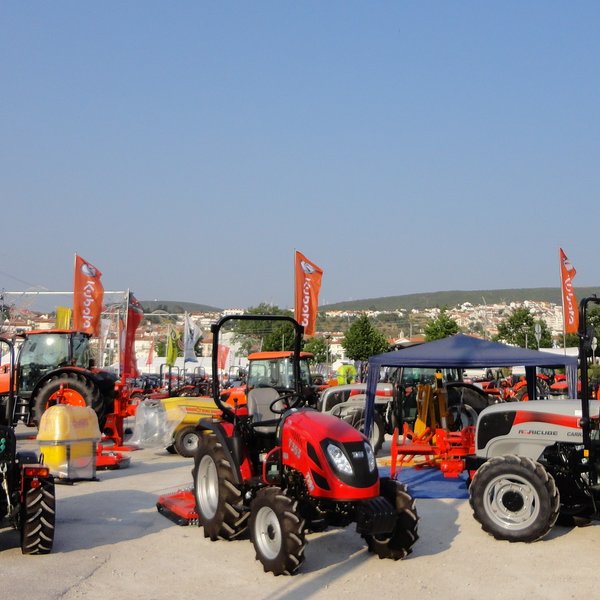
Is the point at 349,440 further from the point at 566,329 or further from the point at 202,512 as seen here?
the point at 566,329

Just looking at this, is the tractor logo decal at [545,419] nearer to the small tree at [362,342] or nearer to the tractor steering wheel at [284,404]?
the tractor steering wheel at [284,404]

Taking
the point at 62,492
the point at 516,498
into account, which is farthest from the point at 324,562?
the point at 62,492

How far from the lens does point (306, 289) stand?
71.8 feet

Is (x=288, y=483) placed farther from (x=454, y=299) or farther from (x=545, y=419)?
(x=454, y=299)

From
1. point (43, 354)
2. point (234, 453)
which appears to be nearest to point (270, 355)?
point (43, 354)

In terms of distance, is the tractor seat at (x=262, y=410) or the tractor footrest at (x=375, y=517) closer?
the tractor footrest at (x=375, y=517)

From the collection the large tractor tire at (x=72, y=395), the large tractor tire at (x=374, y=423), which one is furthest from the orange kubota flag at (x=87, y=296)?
the large tractor tire at (x=374, y=423)

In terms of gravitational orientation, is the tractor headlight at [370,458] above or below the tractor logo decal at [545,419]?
below

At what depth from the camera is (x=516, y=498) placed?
25.7ft

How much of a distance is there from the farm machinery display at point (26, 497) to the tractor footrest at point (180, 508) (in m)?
1.57

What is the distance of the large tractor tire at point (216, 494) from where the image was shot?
7.30 m

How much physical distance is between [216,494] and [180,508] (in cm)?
83

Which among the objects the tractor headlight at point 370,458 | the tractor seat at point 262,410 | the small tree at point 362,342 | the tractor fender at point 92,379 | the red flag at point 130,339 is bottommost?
the tractor headlight at point 370,458

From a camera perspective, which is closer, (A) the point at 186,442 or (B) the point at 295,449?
(B) the point at 295,449
